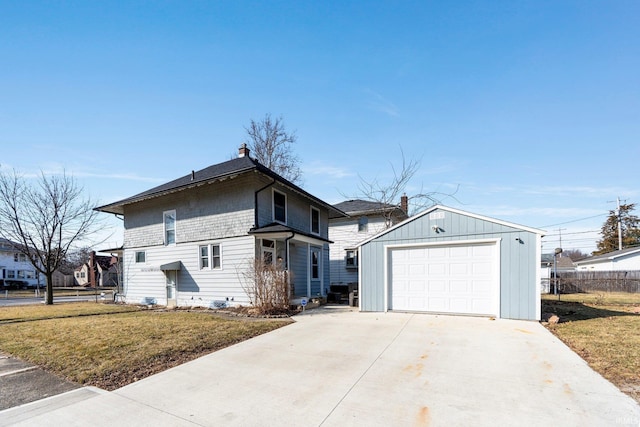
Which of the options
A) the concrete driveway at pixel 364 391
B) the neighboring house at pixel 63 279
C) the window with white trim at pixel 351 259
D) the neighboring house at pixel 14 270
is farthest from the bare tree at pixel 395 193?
the neighboring house at pixel 63 279

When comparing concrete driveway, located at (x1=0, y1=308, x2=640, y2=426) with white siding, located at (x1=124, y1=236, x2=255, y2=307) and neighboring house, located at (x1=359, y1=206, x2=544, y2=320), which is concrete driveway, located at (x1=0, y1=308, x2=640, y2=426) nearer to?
neighboring house, located at (x1=359, y1=206, x2=544, y2=320)

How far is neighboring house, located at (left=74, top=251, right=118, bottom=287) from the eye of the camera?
1728 inches

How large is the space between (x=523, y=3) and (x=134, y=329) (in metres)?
13.9

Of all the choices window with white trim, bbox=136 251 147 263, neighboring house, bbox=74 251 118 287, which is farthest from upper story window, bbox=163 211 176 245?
neighboring house, bbox=74 251 118 287

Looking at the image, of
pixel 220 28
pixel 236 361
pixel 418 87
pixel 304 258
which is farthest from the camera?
pixel 304 258

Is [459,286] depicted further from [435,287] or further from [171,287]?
[171,287]

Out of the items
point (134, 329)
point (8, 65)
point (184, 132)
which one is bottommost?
point (134, 329)

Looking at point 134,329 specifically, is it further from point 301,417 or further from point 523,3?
point 523,3

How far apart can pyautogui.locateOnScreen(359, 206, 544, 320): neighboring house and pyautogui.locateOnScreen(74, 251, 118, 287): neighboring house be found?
44486 millimetres

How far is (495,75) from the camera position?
10.9 metres

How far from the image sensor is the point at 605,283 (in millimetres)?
21844

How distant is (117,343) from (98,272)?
1903 inches

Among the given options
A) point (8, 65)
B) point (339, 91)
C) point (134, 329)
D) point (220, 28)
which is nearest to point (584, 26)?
point (339, 91)

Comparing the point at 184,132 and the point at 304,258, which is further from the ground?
the point at 184,132
